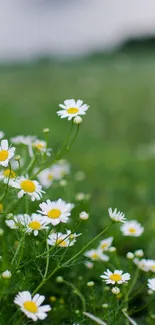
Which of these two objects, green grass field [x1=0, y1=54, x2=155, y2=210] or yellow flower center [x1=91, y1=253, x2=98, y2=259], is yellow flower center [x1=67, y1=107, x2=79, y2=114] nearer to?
yellow flower center [x1=91, y1=253, x2=98, y2=259]

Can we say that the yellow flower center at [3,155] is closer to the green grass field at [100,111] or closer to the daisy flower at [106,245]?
the daisy flower at [106,245]

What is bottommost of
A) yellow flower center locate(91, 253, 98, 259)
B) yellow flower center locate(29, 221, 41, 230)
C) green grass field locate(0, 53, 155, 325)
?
yellow flower center locate(29, 221, 41, 230)

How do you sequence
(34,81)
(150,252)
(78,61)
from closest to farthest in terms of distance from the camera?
1. (150,252)
2. (34,81)
3. (78,61)

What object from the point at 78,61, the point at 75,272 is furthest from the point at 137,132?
the point at 75,272

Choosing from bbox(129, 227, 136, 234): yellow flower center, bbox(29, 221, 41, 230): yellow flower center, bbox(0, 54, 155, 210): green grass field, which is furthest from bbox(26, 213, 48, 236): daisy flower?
bbox(0, 54, 155, 210): green grass field

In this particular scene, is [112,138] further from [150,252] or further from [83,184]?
[150,252]

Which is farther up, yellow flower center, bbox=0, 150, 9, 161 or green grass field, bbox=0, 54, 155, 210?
green grass field, bbox=0, 54, 155, 210
